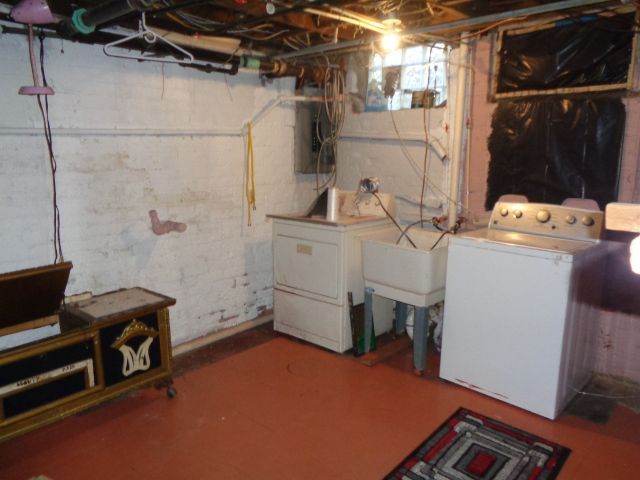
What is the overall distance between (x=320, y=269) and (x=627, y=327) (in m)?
1.98

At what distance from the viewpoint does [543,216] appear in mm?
2826

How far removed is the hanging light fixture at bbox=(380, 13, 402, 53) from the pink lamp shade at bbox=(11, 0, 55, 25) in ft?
5.65

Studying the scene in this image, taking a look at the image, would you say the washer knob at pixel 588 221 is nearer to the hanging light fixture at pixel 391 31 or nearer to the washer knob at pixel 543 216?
the washer knob at pixel 543 216

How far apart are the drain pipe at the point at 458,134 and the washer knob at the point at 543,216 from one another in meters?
0.75

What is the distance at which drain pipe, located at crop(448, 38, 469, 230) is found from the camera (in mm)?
3342

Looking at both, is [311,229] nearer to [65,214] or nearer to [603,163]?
[65,214]

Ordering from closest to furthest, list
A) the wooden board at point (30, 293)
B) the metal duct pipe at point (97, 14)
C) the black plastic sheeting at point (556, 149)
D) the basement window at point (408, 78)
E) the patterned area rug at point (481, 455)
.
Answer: the metal duct pipe at point (97, 14) → the patterned area rug at point (481, 455) → the wooden board at point (30, 293) → the black plastic sheeting at point (556, 149) → the basement window at point (408, 78)

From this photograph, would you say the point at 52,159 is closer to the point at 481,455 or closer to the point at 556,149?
the point at 481,455

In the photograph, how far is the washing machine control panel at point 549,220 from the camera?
105 inches

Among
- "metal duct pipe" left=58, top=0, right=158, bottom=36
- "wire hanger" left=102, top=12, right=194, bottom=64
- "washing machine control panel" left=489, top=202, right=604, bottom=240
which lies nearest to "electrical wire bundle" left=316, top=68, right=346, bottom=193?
"wire hanger" left=102, top=12, right=194, bottom=64

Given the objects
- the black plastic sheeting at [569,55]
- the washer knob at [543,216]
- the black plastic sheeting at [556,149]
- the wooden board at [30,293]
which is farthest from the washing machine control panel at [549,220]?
the wooden board at [30,293]

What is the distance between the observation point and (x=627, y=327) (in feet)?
9.61

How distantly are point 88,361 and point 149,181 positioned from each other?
1.21 m

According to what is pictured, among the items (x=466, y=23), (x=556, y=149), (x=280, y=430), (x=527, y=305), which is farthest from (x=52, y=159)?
(x=556, y=149)
